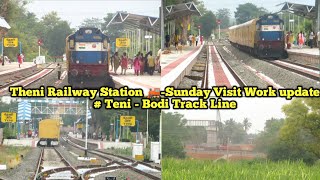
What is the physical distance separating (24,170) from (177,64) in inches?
66.1

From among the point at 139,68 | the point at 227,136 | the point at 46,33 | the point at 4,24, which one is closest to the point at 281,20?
the point at 139,68

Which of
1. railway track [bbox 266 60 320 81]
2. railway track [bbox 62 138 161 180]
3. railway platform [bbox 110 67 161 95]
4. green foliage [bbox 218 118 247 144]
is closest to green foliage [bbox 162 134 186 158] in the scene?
green foliage [bbox 218 118 247 144]

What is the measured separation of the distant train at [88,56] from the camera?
4.58 meters

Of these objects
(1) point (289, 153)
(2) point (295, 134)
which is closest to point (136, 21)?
(2) point (295, 134)

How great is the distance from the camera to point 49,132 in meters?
5.10

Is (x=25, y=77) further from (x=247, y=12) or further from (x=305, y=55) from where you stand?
(x=305, y=55)

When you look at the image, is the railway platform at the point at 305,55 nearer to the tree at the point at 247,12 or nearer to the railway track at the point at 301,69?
the railway track at the point at 301,69

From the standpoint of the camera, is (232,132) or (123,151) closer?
(123,151)

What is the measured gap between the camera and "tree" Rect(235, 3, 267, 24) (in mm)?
4281

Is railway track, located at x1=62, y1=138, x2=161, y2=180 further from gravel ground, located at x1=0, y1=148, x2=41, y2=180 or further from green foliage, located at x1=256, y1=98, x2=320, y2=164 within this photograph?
green foliage, located at x1=256, y1=98, x2=320, y2=164

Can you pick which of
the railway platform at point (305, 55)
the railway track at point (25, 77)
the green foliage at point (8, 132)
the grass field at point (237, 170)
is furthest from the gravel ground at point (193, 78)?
the green foliage at point (8, 132)

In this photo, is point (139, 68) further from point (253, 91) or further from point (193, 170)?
point (193, 170)

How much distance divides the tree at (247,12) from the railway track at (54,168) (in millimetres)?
1986

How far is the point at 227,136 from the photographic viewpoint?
5.61 meters
